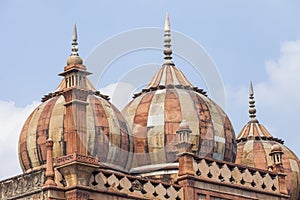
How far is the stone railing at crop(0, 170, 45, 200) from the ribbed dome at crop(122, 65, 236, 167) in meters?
7.49

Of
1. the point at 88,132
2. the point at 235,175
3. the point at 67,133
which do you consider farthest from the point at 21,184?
the point at 235,175

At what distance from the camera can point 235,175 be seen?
1628 inches

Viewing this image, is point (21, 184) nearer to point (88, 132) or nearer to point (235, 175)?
point (88, 132)

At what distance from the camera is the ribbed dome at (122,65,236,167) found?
44000mm

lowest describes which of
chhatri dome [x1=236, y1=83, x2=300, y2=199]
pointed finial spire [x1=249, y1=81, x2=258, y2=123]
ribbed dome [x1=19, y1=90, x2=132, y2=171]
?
ribbed dome [x1=19, y1=90, x2=132, y2=171]

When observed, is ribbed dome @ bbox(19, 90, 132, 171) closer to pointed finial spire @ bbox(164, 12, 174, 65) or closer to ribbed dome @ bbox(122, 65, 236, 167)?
ribbed dome @ bbox(122, 65, 236, 167)

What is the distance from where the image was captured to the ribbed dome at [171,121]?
144ft

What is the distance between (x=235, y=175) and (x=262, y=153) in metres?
10.9

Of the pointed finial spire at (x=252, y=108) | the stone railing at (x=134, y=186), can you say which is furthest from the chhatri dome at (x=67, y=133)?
the pointed finial spire at (x=252, y=108)

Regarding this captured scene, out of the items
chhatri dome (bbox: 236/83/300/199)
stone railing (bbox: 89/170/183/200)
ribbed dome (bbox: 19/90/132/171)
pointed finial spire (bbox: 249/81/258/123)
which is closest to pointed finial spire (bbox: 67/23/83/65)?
ribbed dome (bbox: 19/90/132/171)

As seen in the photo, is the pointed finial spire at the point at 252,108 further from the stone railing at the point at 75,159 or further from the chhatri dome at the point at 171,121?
the stone railing at the point at 75,159

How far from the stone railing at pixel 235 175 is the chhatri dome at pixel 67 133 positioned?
4.33 m

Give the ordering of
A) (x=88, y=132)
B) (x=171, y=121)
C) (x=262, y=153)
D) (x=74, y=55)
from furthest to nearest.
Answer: (x=262, y=153)
(x=171, y=121)
(x=88, y=132)
(x=74, y=55)

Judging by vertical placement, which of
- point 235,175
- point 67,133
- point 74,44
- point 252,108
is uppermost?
point 252,108
